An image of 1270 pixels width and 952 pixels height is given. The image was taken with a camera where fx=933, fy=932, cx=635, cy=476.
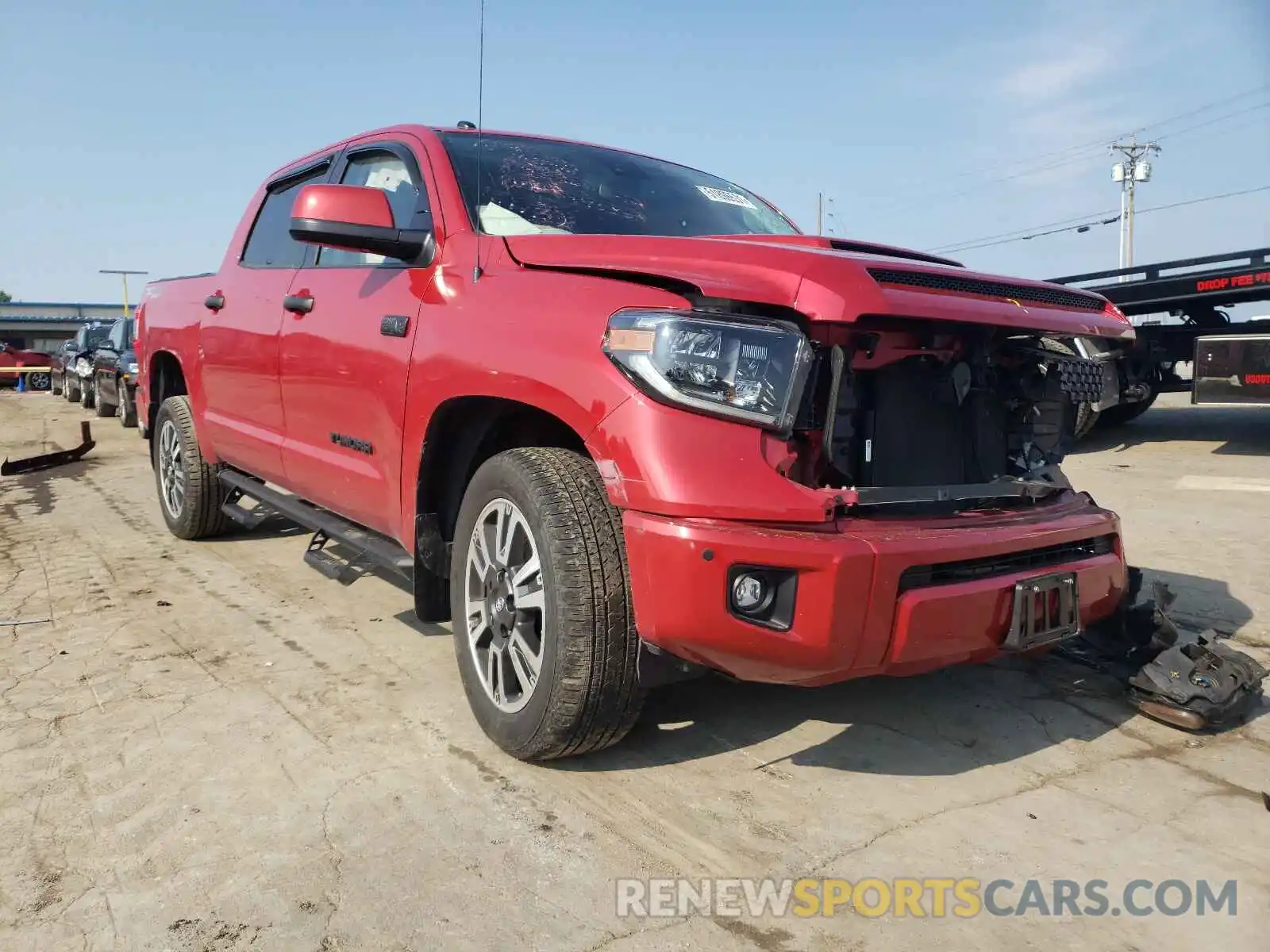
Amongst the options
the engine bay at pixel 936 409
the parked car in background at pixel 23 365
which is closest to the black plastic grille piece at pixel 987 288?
the engine bay at pixel 936 409

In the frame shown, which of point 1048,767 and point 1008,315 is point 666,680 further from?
point 1008,315

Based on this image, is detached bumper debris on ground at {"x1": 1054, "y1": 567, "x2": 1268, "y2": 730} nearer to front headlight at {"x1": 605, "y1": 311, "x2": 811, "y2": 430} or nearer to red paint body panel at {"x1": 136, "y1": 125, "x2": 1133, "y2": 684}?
red paint body panel at {"x1": 136, "y1": 125, "x2": 1133, "y2": 684}

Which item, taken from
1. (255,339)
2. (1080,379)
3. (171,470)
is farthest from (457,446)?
(171,470)

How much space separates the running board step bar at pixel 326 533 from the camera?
10.7 feet

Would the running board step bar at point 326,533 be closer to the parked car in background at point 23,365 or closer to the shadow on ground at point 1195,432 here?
the shadow on ground at point 1195,432

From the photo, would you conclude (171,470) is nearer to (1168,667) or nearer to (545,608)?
(545,608)

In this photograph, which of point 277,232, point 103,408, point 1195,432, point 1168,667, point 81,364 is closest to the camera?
point 1168,667

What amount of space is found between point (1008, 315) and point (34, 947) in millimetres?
2629

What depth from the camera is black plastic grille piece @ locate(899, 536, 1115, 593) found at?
85.7 inches

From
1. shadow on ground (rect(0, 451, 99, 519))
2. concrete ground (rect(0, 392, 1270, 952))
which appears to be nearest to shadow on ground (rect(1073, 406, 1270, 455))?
concrete ground (rect(0, 392, 1270, 952))

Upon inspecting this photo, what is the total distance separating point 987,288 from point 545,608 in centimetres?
145

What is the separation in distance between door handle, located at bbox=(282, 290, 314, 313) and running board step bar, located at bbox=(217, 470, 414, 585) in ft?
2.80

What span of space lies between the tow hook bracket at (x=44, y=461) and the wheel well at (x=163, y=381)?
3.54 meters

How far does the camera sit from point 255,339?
4234mm
